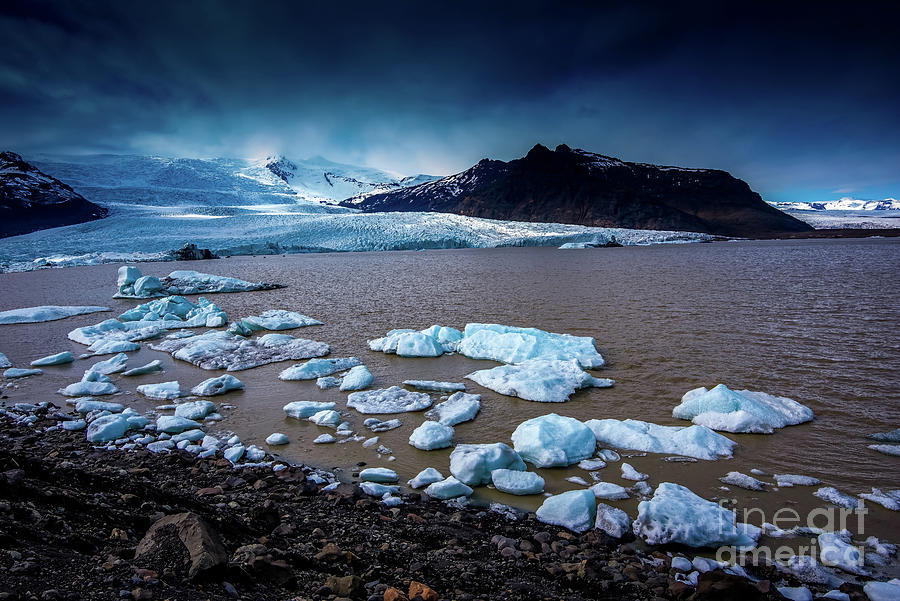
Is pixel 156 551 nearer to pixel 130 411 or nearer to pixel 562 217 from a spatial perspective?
pixel 130 411

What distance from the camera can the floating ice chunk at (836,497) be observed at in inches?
144

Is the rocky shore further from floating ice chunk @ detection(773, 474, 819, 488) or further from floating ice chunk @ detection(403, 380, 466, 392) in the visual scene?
floating ice chunk @ detection(403, 380, 466, 392)

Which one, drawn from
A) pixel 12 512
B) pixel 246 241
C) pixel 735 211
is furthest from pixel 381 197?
pixel 12 512

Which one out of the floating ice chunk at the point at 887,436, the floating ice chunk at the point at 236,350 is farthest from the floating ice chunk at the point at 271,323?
the floating ice chunk at the point at 887,436

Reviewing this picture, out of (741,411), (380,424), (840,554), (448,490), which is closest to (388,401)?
(380,424)

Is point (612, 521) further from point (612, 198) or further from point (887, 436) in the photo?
point (612, 198)

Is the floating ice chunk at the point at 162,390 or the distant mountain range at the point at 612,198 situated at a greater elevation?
the distant mountain range at the point at 612,198

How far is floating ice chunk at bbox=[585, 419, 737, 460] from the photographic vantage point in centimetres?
467

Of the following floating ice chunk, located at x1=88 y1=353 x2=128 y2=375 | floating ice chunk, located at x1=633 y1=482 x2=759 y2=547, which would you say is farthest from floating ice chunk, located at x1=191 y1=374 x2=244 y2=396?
floating ice chunk, located at x1=633 y1=482 x2=759 y2=547

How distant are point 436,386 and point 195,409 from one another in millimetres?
3345

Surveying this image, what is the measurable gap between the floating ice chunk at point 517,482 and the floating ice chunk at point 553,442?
45 cm

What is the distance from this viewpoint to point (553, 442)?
463cm

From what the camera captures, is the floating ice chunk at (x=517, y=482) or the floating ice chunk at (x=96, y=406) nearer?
the floating ice chunk at (x=517, y=482)

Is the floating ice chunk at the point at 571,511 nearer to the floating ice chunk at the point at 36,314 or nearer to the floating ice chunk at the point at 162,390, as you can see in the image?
the floating ice chunk at the point at 162,390
